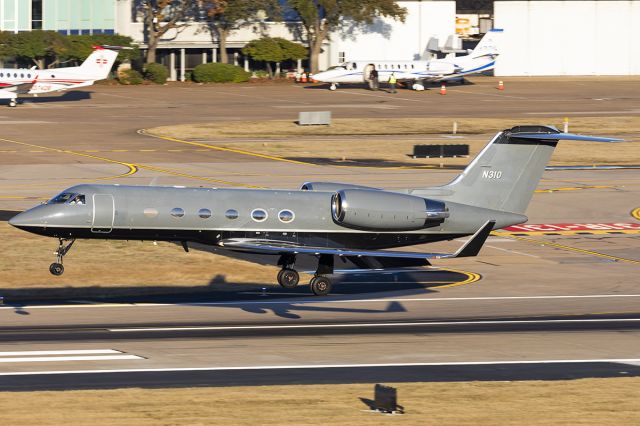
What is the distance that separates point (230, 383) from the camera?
25547 mm

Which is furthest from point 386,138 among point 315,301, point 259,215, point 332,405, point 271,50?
point 332,405

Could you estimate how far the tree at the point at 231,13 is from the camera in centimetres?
12731

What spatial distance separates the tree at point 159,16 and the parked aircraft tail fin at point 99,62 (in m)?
24.9

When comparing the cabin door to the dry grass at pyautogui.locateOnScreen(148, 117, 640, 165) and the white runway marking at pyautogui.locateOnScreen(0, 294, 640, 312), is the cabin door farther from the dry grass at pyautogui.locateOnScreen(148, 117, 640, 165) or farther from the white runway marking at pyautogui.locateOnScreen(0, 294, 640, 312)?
the dry grass at pyautogui.locateOnScreen(148, 117, 640, 165)

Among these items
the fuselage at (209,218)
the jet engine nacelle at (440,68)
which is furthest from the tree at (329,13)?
the fuselage at (209,218)

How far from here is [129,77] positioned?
12212 cm

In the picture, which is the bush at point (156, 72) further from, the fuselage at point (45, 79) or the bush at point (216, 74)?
the fuselage at point (45, 79)

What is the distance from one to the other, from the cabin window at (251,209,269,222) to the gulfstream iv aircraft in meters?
0.03

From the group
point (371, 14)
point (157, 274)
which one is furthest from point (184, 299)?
point (371, 14)

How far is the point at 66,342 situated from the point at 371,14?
103m

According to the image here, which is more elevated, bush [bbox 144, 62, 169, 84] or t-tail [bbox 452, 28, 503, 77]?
t-tail [bbox 452, 28, 503, 77]

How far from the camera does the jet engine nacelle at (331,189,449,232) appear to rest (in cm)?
3528

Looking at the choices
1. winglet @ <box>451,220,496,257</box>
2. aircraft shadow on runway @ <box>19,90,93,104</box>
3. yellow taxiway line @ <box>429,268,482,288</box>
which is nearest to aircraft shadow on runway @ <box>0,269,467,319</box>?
yellow taxiway line @ <box>429,268,482,288</box>

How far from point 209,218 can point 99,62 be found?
6986cm
